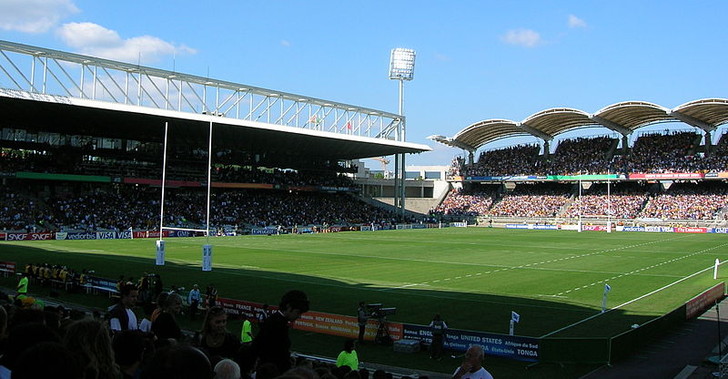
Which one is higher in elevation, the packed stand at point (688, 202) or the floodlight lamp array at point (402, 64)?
the floodlight lamp array at point (402, 64)

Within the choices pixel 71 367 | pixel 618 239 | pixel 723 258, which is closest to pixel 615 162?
pixel 618 239

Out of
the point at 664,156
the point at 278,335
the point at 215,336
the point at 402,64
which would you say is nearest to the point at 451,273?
the point at 215,336

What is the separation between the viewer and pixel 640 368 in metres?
15.6

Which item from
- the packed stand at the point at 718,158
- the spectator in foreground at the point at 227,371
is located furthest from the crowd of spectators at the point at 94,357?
the packed stand at the point at 718,158

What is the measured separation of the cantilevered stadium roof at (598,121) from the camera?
259 ft

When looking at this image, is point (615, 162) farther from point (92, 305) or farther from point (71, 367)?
point (71, 367)

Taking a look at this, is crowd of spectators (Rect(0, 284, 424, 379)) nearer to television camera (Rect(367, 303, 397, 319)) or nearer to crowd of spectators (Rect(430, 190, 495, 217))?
television camera (Rect(367, 303, 397, 319))

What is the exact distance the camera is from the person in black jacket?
692 centimetres

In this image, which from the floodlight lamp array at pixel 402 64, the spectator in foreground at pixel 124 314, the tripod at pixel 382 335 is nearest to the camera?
the spectator in foreground at pixel 124 314

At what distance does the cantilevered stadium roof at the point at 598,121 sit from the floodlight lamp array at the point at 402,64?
1127 centimetres

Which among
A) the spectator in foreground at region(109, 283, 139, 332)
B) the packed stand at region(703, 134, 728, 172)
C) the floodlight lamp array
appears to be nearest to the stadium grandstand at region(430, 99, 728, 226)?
the packed stand at region(703, 134, 728, 172)

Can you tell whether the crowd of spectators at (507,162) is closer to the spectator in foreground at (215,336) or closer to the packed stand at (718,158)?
the packed stand at (718,158)

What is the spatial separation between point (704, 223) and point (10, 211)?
241ft

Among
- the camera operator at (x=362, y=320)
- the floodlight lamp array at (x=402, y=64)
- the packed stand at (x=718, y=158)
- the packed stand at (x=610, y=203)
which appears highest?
the floodlight lamp array at (x=402, y=64)
